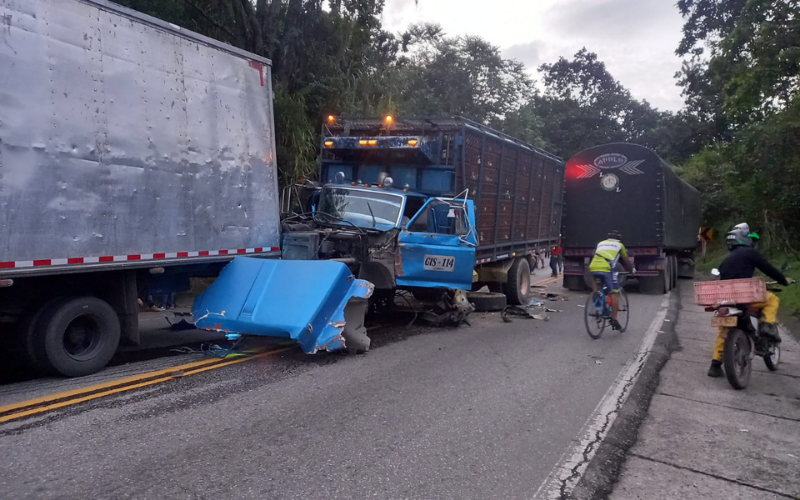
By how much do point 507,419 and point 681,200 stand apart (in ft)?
52.7

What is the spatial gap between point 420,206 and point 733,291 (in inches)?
187

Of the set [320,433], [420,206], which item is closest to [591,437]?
[320,433]

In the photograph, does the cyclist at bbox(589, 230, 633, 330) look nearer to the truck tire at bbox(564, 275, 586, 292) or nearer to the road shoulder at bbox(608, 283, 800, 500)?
the road shoulder at bbox(608, 283, 800, 500)

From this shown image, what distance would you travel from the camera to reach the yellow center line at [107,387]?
17.3 ft

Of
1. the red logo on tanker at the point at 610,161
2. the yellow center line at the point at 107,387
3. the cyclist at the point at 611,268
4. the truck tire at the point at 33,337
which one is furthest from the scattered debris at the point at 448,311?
the red logo on tanker at the point at 610,161

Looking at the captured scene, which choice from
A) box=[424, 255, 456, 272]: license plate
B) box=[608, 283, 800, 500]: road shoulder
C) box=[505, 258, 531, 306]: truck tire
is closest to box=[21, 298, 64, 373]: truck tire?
box=[424, 255, 456, 272]: license plate

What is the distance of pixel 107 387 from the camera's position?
600cm

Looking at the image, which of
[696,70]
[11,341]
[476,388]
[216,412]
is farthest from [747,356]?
[696,70]

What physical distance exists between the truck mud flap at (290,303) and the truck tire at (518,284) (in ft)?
19.6

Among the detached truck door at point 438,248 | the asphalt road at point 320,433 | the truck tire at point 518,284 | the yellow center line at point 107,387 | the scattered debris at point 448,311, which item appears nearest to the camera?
the asphalt road at point 320,433

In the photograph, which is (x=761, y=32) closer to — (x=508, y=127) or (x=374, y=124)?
(x=374, y=124)

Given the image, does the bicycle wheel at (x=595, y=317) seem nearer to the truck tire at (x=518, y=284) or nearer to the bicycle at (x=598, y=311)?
the bicycle at (x=598, y=311)

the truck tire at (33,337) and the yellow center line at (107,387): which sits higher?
the truck tire at (33,337)

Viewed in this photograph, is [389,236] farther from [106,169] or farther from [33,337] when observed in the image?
[33,337]
